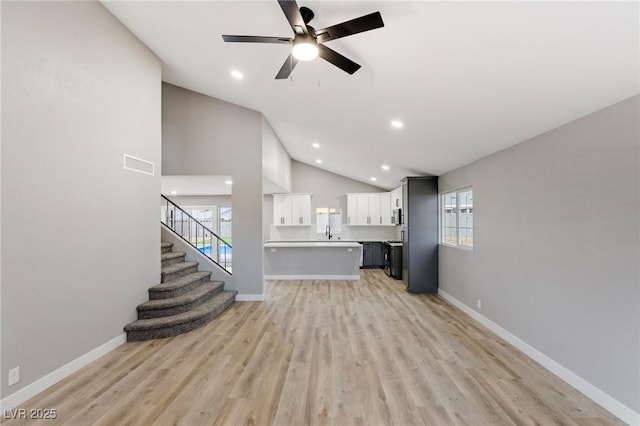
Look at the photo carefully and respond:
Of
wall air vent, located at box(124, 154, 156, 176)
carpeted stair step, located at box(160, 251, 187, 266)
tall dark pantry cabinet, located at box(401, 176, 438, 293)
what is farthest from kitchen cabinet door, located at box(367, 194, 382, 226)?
wall air vent, located at box(124, 154, 156, 176)

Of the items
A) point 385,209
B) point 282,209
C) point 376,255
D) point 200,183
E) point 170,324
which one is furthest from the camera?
point 282,209

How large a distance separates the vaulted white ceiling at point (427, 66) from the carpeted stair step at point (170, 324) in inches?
134

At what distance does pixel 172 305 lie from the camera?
3943 millimetres

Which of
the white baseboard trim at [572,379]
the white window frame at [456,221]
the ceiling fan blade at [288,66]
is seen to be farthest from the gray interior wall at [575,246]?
the ceiling fan blade at [288,66]

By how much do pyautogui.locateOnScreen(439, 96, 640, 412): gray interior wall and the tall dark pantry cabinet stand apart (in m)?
1.86

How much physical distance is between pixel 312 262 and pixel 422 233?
9.34 feet

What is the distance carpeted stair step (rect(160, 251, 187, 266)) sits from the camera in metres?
4.96

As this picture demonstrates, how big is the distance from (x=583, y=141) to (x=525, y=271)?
1499 millimetres

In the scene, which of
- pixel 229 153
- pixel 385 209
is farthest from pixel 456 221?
pixel 229 153

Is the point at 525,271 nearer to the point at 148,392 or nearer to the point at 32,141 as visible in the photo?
the point at 148,392

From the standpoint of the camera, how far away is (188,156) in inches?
214

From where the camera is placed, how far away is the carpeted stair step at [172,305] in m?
3.80

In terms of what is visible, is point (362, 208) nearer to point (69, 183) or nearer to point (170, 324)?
point (170, 324)

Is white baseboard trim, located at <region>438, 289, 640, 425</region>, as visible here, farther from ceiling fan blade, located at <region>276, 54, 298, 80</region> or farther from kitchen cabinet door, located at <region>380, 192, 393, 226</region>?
kitchen cabinet door, located at <region>380, 192, 393, 226</region>
